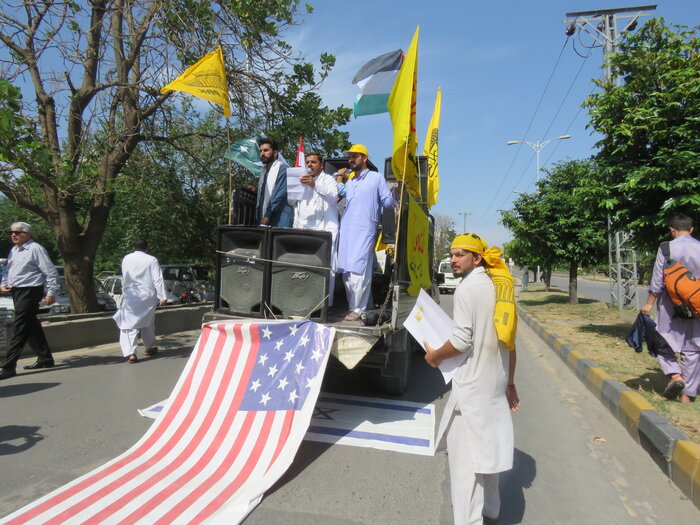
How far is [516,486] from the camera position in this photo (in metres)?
3.46

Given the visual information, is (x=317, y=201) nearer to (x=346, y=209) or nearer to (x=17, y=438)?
(x=346, y=209)

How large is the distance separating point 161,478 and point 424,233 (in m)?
3.61

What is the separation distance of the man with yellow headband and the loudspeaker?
8.31 ft

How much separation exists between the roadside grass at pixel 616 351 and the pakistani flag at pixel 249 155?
17.4ft

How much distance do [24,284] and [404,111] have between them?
210 inches

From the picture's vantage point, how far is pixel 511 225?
1827 centimetres

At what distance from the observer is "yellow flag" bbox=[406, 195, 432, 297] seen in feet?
16.1

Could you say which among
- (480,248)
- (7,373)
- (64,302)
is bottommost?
(7,373)

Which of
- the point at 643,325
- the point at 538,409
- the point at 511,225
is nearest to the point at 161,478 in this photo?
the point at 538,409

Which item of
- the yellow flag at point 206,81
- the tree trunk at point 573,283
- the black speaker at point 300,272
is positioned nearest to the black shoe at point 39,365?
the black speaker at point 300,272

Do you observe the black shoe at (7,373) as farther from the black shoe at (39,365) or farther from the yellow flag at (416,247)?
the yellow flag at (416,247)

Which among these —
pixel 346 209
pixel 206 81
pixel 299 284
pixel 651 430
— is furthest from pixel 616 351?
pixel 206 81

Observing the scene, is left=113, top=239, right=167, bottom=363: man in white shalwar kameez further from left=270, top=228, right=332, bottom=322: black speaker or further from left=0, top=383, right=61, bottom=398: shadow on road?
left=270, top=228, right=332, bottom=322: black speaker

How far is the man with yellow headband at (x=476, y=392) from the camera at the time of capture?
2.62m
